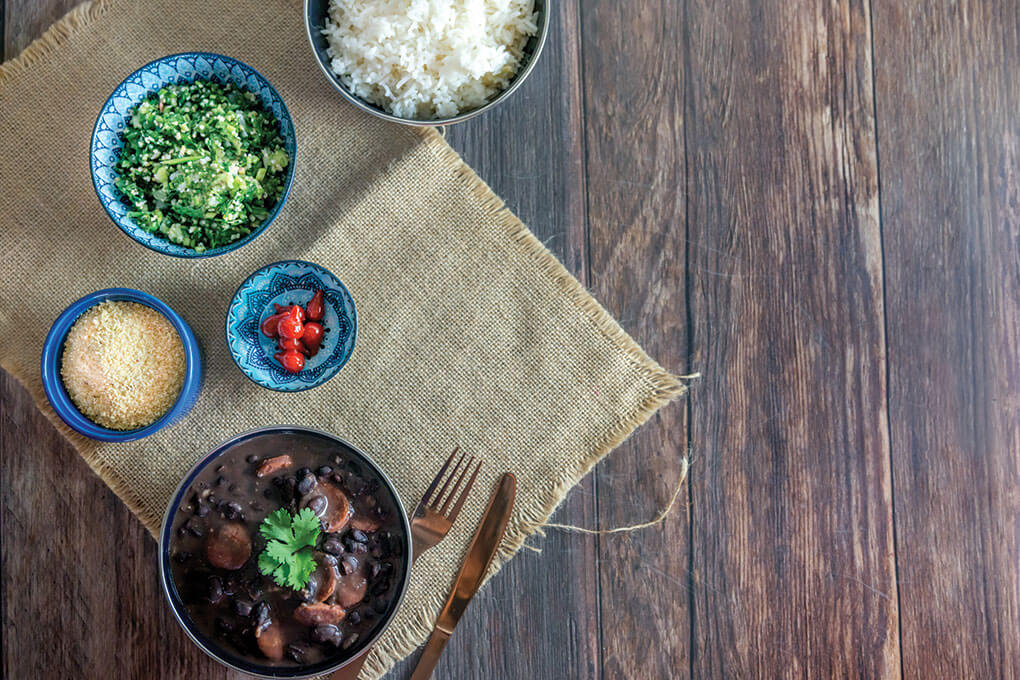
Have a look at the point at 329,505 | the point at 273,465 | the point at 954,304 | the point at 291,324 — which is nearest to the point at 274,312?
the point at 291,324

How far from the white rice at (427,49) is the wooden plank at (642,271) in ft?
0.85

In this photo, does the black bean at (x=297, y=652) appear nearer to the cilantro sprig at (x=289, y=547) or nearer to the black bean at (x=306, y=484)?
the cilantro sprig at (x=289, y=547)

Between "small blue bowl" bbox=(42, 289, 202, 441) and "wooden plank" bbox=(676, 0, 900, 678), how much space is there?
1136 mm

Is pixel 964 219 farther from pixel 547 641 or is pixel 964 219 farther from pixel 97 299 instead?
pixel 97 299

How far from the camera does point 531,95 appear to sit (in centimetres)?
183

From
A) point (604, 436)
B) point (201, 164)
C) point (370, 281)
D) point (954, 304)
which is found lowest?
point (604, 436)

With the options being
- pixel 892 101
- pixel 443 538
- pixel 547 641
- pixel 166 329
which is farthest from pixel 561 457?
pixel 892 101

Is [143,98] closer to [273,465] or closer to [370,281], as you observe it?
[370,281]

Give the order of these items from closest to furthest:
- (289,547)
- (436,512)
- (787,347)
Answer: (289,547) < (436,512) < (787,347)

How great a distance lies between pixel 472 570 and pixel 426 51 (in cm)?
114

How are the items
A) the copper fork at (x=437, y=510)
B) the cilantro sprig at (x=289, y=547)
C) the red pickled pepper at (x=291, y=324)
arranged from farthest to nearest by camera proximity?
the copper fork at (x=437, y=510), the red pickled pepper at (x=291, y=324), the cilantro sprig at (x=289, y=547)

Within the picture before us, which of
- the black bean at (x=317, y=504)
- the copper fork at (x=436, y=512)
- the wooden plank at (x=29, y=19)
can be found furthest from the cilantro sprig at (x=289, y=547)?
the wooden plank at (x=29, y=19)

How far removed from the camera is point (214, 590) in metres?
1.55

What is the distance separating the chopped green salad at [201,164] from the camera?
159 centimetres
